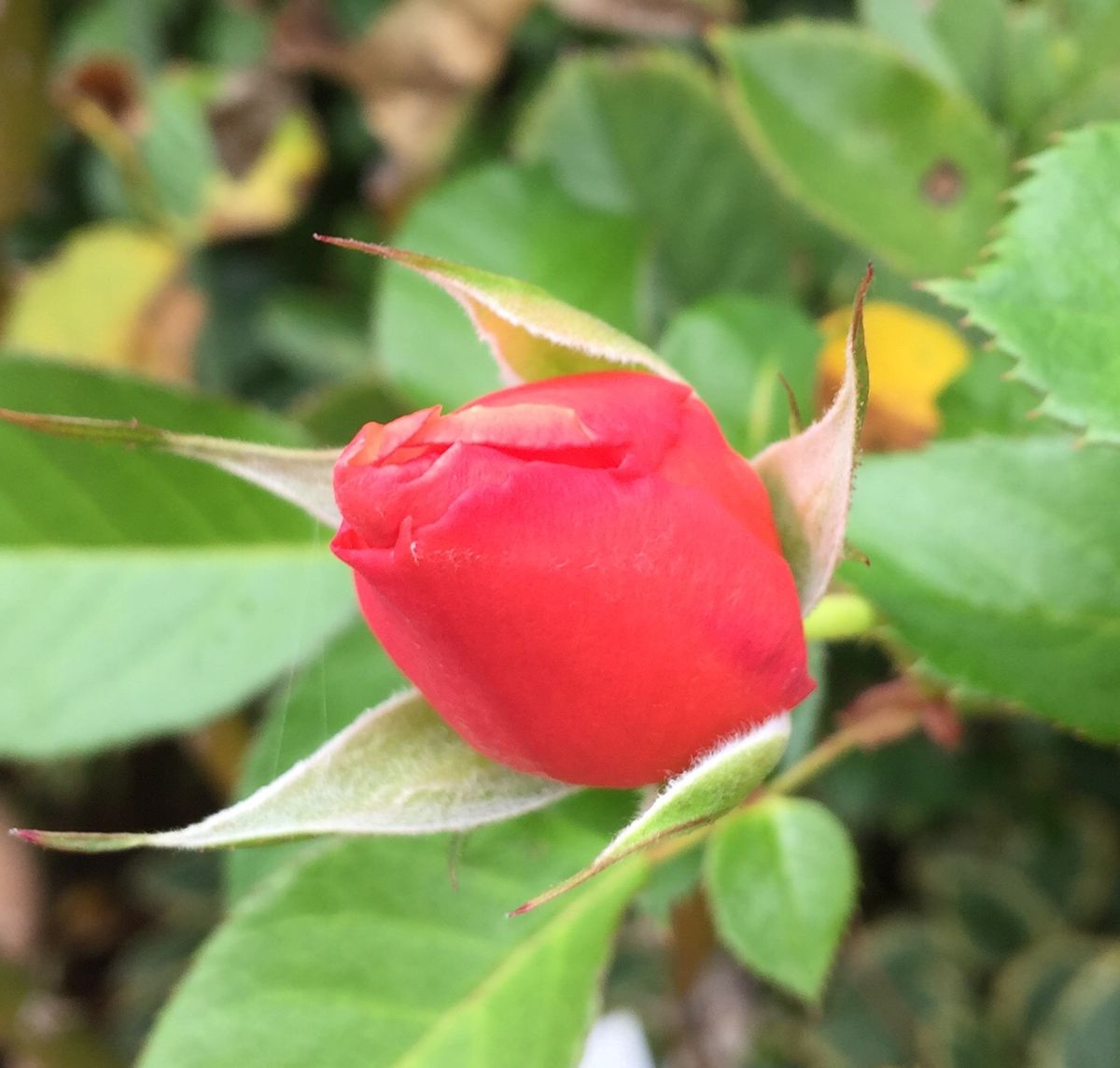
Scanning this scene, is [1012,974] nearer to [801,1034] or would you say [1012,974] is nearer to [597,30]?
[801,1034]

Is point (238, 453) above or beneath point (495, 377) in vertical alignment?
above

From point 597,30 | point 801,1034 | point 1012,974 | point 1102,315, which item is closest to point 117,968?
point 801,1034

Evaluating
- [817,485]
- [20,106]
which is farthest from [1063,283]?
[20,106]

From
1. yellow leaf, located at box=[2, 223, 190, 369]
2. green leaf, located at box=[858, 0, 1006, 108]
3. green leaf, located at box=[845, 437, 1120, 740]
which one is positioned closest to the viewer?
green leaf, located at box=[845, 437, 1120, 740]

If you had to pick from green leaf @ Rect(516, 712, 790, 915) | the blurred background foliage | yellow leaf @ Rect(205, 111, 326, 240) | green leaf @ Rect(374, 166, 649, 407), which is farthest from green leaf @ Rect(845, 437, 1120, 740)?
yellow leaf @ Rect(205, 111, 326, 240)

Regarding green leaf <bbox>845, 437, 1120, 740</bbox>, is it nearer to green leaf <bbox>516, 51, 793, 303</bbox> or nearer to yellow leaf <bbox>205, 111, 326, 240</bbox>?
green leaf <bbox>516, 51, 793, 303</bbox>

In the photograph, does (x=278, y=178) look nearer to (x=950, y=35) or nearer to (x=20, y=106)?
(x=20, y=106)
